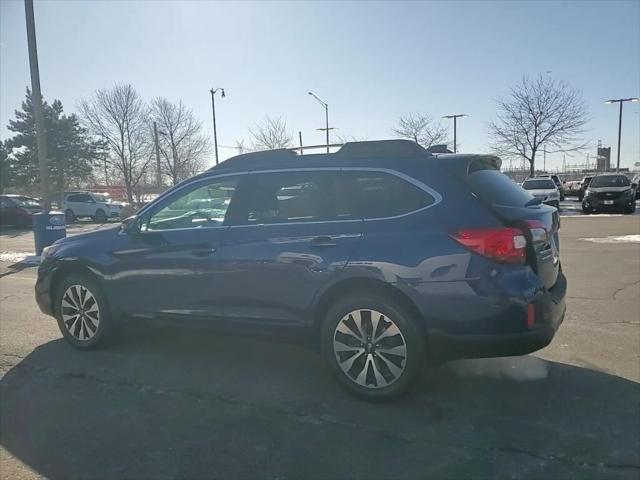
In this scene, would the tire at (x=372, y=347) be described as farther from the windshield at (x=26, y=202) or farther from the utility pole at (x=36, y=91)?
the windshield at (x=26, y=202)

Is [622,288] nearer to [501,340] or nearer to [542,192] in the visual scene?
[501,340]

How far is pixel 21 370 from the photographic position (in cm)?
445

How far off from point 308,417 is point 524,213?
2.09 meters

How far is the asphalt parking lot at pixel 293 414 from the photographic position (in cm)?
291

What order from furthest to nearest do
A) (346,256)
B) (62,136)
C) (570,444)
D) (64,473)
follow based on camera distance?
(62,136) < (346,256) < (570,444) < (64,473)

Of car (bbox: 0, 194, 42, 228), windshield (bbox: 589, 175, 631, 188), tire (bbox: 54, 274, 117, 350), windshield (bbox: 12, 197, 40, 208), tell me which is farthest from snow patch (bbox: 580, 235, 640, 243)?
windshield (bbox: 12, 197, 40, 208)

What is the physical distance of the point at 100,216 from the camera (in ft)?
93.0

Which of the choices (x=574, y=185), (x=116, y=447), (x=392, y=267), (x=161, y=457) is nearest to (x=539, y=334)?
(x=392, y=267)

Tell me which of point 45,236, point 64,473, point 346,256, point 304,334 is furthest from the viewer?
point 45,236

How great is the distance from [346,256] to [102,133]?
4439 centimetres

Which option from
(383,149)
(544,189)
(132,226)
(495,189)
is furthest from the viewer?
(544,189)

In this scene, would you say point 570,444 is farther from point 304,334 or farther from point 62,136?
point 62,136

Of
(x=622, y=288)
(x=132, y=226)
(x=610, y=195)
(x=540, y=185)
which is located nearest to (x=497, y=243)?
(x=132, y=226)

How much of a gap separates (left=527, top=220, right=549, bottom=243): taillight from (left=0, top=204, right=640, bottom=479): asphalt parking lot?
1.20 m
